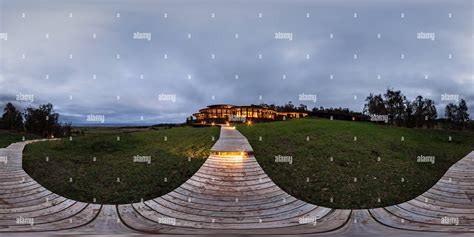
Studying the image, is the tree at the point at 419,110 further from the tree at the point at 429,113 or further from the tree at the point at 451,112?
the tree at the point at 451,112

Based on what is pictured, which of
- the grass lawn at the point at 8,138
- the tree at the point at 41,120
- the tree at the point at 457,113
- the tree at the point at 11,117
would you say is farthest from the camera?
the tree at the point at 457,113

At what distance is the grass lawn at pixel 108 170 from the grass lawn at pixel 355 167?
4642 mm

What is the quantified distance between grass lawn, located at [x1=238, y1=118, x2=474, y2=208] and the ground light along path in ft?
3.25

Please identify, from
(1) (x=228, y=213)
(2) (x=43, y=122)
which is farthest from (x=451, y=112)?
(2) (x=43, y=122)

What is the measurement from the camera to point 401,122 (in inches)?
1601

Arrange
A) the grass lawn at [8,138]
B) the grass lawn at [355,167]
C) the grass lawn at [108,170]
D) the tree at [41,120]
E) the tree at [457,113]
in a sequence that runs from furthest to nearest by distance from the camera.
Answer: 1. the tree at [457,113]
2. the tree at [41,120]
3. the grass lawn at [8,138]
4. the grass lawn at [108,170]
5. the grass lawn at [355,167]

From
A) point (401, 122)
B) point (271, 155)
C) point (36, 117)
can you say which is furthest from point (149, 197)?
point (401, 122)

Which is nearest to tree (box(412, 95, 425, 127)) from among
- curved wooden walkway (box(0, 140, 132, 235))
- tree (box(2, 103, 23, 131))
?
curved wooden walkway (box(0, 140, 132, 235))

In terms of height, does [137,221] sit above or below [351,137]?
below

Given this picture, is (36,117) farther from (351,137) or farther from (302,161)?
(351,137)

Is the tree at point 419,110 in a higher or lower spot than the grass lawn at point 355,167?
higher

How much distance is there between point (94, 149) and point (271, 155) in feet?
45.4

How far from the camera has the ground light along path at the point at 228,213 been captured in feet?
21.0

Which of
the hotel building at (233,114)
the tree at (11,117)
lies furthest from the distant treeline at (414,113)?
the tree at (11,117)
